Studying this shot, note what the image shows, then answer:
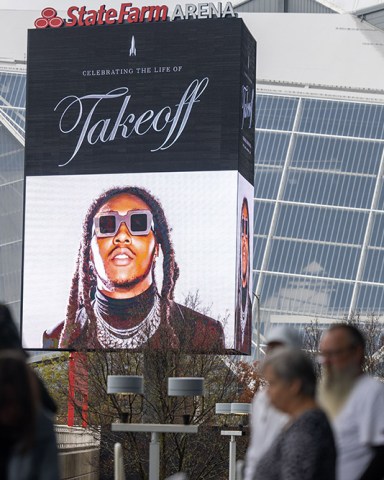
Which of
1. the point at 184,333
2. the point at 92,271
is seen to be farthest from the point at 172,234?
the point at 184,333

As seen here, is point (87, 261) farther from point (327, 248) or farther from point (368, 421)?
point (368, 421)

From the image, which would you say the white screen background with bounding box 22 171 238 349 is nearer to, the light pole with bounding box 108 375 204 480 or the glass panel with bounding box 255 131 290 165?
the glass panel with bounding box 255 131 290 165

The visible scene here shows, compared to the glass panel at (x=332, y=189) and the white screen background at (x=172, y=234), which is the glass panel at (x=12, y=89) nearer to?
the glass panel at (x=332, y=189)

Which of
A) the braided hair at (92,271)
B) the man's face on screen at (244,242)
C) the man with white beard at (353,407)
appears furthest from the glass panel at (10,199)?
the man with white beard at (353,407)

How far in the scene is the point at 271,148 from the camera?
380 ft

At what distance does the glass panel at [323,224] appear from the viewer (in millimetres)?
112500

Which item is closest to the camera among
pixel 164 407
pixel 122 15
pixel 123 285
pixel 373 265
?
pixel 164 407

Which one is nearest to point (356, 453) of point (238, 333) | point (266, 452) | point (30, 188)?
point (266, 452)

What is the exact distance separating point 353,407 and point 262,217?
341ft

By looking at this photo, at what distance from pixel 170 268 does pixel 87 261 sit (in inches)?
160

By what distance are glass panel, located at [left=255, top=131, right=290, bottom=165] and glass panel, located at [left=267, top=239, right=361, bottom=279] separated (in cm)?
588

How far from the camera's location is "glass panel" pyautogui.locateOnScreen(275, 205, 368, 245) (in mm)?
112500

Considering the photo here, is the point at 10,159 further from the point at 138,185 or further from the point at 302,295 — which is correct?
the point at 138,185

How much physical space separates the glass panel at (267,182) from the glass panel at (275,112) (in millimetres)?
2908
